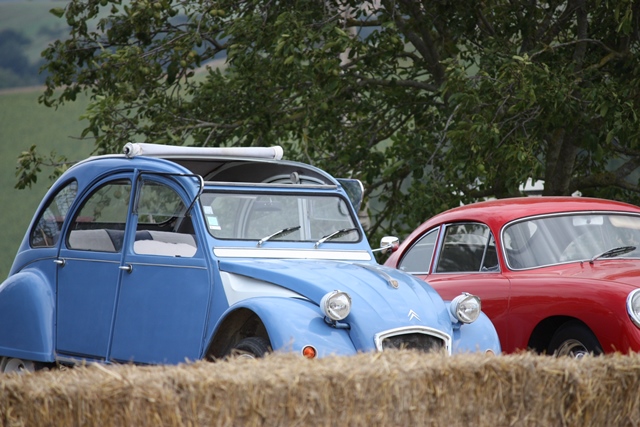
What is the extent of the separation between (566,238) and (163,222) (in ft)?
10.8

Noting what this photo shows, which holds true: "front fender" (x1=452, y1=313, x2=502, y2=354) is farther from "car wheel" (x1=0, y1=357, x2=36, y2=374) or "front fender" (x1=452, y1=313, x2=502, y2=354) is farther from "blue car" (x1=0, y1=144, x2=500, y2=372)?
"car wheel" (x1=0, y1=357, x2=36, y2=374)

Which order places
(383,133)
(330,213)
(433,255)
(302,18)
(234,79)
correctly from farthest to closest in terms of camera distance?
(383,133)
(234,79)
(302,18)
(433,255)
(330,213)

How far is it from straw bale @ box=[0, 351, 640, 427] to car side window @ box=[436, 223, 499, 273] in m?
3.75

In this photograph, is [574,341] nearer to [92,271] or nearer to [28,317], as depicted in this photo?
[92,271]

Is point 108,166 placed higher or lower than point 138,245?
higher

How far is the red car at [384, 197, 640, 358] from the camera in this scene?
7605 mm

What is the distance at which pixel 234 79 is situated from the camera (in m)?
15.5

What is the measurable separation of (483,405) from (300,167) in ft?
13.8

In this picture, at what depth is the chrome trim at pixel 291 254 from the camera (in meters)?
7.40

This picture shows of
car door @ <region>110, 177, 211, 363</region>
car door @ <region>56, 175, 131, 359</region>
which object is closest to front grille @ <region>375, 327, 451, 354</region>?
car door @ <region>110, 177, 211, 363</region>

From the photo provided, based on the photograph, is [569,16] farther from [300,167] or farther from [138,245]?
[138,245]

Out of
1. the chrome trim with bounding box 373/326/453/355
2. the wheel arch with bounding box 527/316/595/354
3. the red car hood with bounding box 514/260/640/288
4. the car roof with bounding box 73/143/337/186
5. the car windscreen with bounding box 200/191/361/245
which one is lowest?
the wheel arch with bounding box 527/316/595/354

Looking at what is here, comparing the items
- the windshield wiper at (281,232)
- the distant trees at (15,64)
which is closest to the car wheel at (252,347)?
the windshield wiper at (281,232)

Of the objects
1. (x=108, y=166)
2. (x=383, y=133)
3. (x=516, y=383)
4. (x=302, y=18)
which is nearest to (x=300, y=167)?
(x=108, y=166)
